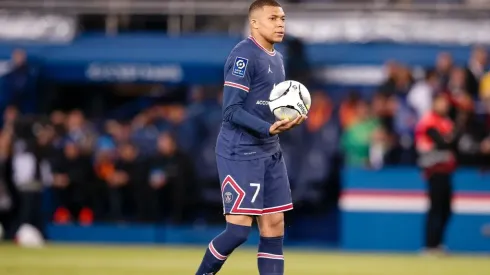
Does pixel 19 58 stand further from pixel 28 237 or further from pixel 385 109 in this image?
pixel 385 109

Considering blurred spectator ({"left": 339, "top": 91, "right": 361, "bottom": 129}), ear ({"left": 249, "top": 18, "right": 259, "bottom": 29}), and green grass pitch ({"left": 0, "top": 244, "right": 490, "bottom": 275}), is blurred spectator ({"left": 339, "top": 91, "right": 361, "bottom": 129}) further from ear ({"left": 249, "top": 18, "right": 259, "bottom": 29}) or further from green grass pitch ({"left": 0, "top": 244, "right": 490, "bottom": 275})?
ear ({"left": 249, "top": 18, "right": 259, "bottom": 29})

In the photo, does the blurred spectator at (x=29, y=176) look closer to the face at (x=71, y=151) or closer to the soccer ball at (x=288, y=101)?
the face at (x=71, y=151)

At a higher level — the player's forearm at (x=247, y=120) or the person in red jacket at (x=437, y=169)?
the player's forearm at (x=247, y=120)

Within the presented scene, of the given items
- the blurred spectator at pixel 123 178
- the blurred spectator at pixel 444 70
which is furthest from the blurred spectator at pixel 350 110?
the blurred spectator at pixel 123 178

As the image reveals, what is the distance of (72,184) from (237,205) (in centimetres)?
1216

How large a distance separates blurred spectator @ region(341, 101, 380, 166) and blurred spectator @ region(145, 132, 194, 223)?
3.01 m

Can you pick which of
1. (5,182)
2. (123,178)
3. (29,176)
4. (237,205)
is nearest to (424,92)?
(123,178)

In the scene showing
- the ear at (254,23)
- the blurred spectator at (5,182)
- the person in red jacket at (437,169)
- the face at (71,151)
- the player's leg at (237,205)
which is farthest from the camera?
the face at (71,151)

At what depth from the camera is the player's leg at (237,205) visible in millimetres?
9844

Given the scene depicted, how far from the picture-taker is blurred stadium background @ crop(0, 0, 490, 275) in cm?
2002

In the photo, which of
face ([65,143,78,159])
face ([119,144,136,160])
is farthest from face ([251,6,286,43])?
face ([65,143,78,159])

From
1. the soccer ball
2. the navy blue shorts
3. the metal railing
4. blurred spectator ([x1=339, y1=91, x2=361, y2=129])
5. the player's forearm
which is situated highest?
the soccer ball

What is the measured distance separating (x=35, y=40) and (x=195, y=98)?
3451mm

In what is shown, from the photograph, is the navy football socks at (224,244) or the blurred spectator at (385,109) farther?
the blurred spectator at (385,109)
